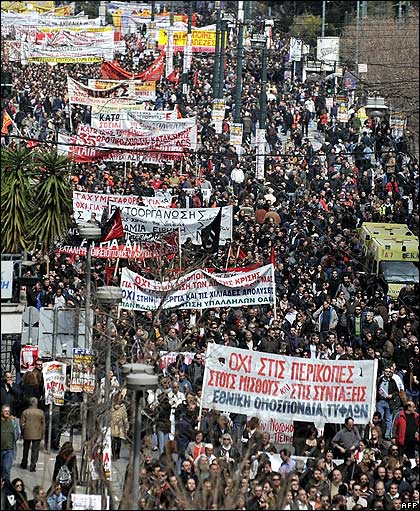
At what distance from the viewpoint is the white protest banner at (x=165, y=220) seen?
1121 inches

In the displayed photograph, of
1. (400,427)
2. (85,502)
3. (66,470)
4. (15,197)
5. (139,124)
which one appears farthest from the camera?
(139,124)

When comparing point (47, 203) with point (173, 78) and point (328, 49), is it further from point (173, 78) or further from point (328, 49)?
point (328, 49)

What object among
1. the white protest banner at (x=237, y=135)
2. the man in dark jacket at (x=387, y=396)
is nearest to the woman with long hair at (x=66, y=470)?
the man in dark jacket at (x=387, y=396)

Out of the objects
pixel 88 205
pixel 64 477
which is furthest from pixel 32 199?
pixel 64 477

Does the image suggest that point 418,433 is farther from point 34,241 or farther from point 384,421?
point 34,241

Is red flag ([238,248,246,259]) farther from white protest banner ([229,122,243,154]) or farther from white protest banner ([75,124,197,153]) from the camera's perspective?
white protest banner ([229,122,243,154])

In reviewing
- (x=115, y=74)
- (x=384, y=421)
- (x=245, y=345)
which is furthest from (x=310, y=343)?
(x=115, y=74)

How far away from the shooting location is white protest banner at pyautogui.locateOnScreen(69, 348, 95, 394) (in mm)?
19297

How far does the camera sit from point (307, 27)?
9362 centimetres

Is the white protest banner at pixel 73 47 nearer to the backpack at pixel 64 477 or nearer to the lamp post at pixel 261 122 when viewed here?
the lamp post at pixel 261 122

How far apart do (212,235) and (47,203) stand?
5.46 metres

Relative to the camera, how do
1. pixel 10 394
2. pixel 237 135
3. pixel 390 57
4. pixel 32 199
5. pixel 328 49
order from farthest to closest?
pixel 390 57 < pixel 328 49 < pixel 237 135 < pixel 32 199 < pixel 10 394

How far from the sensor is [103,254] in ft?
87.8

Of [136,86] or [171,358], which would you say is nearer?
[171,358]
